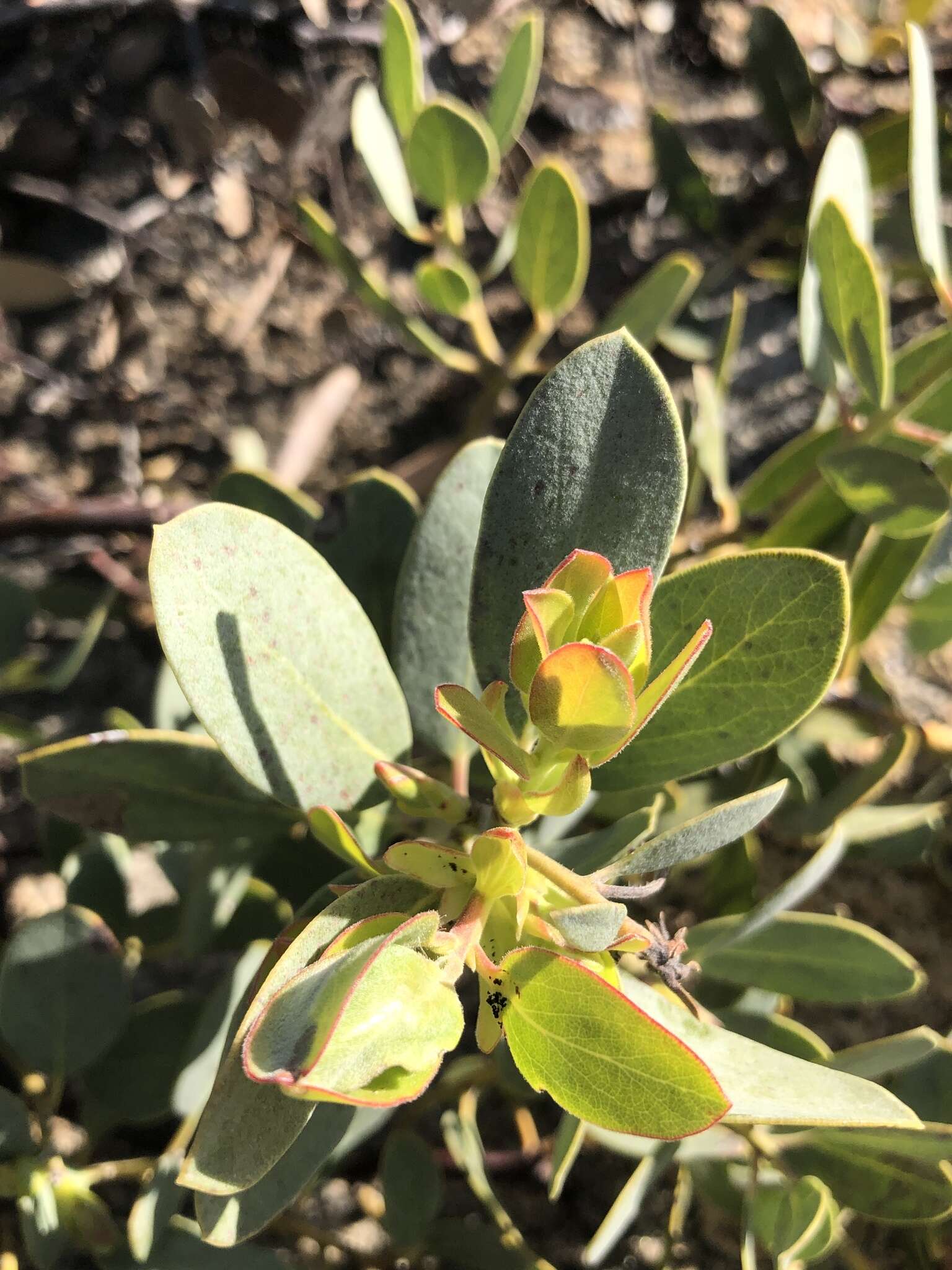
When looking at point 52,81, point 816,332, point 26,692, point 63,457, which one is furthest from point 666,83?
point 26,692

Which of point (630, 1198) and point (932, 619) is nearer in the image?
point (630, 1198)

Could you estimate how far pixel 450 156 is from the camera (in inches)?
43.4

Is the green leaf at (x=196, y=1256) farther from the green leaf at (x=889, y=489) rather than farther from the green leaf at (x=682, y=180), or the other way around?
the green leaf at (x=682, y=180)

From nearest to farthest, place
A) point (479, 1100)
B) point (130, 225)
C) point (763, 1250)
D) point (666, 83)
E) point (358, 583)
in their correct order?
1. point (358, 583)
2. point (763, 1250)
3. point (479, 1100)
4. point (130, 225)
5. point (666, 83)

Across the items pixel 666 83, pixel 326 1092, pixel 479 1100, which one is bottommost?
pixel 479 1100

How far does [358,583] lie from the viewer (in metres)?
0.96

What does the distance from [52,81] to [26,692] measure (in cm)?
79

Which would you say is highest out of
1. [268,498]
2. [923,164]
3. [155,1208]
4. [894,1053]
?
[923,164]

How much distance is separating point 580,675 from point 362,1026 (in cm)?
21

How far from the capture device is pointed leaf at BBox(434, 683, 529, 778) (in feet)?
1.87

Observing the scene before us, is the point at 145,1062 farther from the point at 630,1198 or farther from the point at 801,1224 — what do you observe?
the point at 801,1224

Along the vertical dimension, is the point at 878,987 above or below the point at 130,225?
below

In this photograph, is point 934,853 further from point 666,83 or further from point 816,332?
point 666,83

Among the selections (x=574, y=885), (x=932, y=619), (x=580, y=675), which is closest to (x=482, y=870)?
(x=574, y=885)
